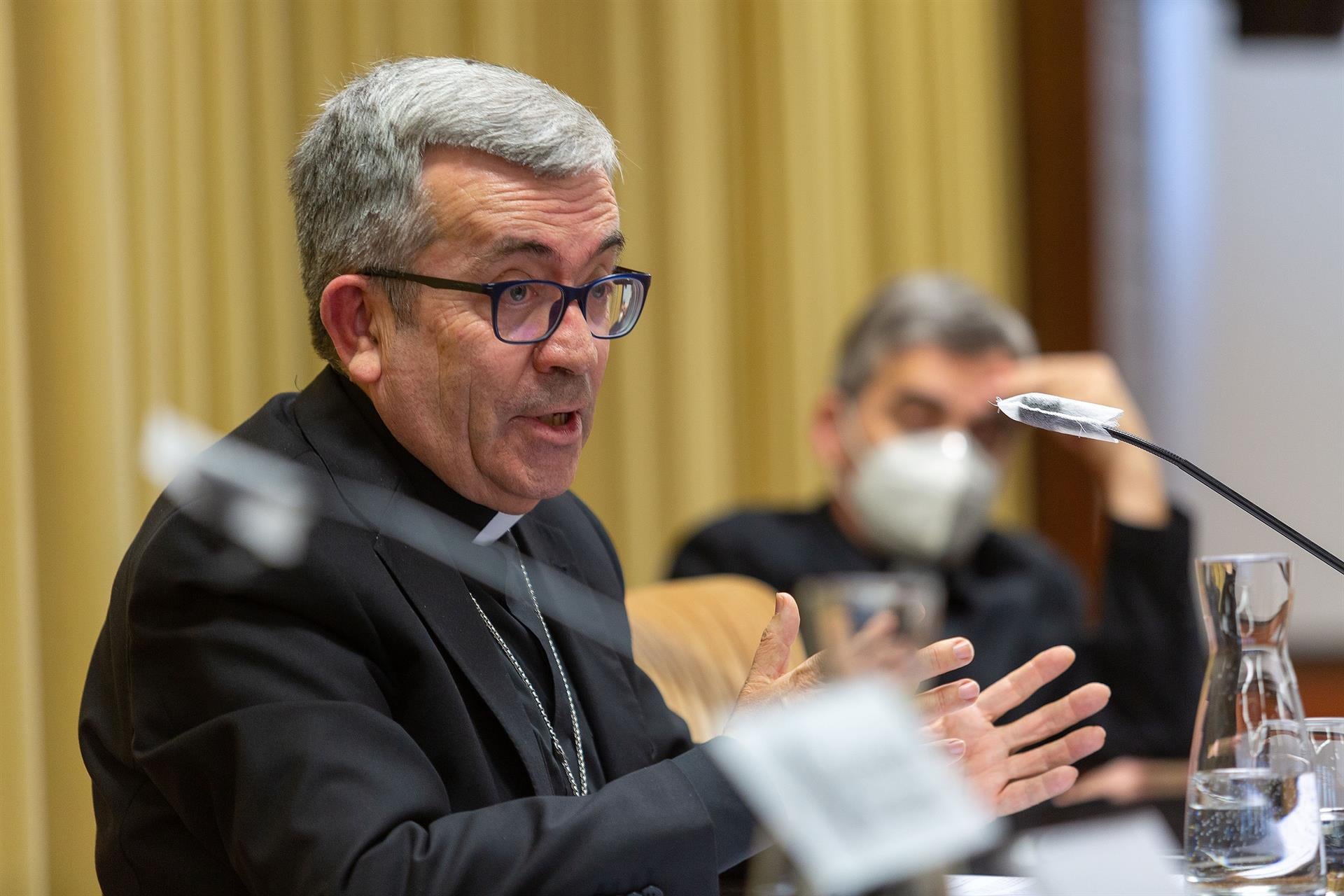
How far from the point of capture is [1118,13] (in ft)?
11.9

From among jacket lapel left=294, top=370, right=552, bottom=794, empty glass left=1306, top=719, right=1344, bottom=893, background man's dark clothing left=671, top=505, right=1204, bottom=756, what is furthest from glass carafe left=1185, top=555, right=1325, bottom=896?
background man's dark clothing left=671, top=505, right=1204, bottom=756

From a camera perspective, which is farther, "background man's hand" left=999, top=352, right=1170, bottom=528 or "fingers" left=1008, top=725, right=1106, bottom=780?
"background man's hand" left=999, top=352, right=1170, bottom=528

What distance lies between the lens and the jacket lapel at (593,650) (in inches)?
51.4

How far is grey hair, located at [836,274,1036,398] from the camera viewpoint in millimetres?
2566

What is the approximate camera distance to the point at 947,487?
2621 mm

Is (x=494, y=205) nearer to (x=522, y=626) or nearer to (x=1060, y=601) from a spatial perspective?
(x=522, y=626)

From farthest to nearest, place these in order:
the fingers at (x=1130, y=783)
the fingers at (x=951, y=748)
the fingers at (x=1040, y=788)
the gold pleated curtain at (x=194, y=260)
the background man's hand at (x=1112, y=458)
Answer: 1. the background man's hand at (x=1112, y=458)
2. the gold pleated curtain at (x=194, y=260)
3. the fingers at (x=1130, y=783)
4. the fingers at (x=1040, y=788)
5. the fingers at (x=951, y=748)

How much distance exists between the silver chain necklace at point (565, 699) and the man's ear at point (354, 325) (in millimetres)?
201

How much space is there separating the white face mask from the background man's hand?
8.1 inches

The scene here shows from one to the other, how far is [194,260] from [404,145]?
677 millimetres

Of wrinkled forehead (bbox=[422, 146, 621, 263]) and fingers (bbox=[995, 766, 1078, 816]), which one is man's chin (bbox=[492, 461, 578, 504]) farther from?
fingers (bbox=[995, 766, 1078, 816])

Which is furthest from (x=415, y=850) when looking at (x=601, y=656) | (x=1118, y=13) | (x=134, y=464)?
(x=1118, y=13)

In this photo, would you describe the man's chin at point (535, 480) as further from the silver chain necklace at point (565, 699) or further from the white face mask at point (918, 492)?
the white face mask at point (918, 492)

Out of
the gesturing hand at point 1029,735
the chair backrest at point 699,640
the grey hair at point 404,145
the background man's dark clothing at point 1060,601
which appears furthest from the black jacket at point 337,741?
the background man's dark clothing at point 1060,601
